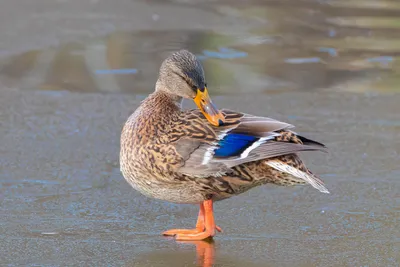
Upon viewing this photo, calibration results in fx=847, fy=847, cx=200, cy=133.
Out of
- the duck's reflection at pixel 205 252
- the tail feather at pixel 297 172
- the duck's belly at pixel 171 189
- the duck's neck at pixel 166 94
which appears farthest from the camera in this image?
the duck's neck at pixel 166 94

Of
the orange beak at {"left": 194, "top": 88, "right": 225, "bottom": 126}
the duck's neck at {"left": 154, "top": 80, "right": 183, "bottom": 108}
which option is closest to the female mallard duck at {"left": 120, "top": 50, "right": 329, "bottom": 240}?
the orange beak at {"left": 194, "top": 88, "right": 225, "bottom": 126}

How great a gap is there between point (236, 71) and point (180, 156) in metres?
3.32

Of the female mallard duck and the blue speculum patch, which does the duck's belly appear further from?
the blue speculum patch

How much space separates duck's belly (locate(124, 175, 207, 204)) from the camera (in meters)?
4.39

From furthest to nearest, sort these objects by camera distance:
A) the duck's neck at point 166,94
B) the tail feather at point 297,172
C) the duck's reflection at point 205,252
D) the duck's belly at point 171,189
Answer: the duck's neck at point 166,94 < the duck's belly at point 171,189 < the tail feather at point 297,172 < the duck's reflection at point 205,252

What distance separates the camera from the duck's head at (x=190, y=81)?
14.6 ft

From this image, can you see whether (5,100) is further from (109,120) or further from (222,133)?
(222,133)

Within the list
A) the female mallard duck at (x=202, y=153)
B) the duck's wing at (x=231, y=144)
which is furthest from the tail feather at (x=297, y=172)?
the duck's wing at (x=231, y=144)

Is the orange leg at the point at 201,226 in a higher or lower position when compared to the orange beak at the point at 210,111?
lower

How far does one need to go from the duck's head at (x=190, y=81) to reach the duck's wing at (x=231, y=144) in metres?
0.08

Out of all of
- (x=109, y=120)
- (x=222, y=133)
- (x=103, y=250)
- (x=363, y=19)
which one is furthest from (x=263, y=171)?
(x=363, y=19)

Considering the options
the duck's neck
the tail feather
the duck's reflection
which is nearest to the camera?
the duck's reflection

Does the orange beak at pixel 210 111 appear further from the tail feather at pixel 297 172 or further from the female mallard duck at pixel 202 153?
the tail feather at pixel 297 172

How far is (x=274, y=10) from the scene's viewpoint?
30.6 feet
